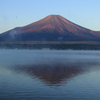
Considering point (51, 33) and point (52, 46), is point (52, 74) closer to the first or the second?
point (52, 46)

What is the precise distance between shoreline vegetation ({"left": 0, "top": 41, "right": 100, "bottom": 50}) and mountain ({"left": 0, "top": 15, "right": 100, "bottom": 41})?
11.8 feet

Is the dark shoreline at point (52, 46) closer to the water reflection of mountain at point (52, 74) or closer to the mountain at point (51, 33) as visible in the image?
the mountain at point (51, 33)

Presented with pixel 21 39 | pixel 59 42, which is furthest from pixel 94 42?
pixel 21 39

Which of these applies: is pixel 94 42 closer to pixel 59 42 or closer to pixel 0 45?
pixel 59 42

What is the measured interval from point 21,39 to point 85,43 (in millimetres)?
32571

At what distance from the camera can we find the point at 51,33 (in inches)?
5256

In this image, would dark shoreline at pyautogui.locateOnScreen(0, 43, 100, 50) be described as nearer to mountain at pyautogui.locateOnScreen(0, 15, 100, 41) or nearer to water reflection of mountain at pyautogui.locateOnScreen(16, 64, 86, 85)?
mountain at pyautogui.locateOnScreen(0, 15, 100, 41)

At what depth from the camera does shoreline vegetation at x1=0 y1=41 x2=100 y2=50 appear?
397ft

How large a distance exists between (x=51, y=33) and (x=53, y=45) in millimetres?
9244

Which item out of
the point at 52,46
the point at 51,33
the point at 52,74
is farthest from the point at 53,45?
the point at 52,74

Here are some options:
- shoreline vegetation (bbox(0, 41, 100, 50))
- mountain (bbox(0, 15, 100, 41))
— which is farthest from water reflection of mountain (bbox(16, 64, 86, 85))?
mountain (bbox(0, 15, 100, 41))

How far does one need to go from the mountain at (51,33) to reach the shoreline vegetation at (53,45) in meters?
3.59

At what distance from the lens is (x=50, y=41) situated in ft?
428

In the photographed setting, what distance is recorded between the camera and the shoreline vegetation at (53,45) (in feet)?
397
